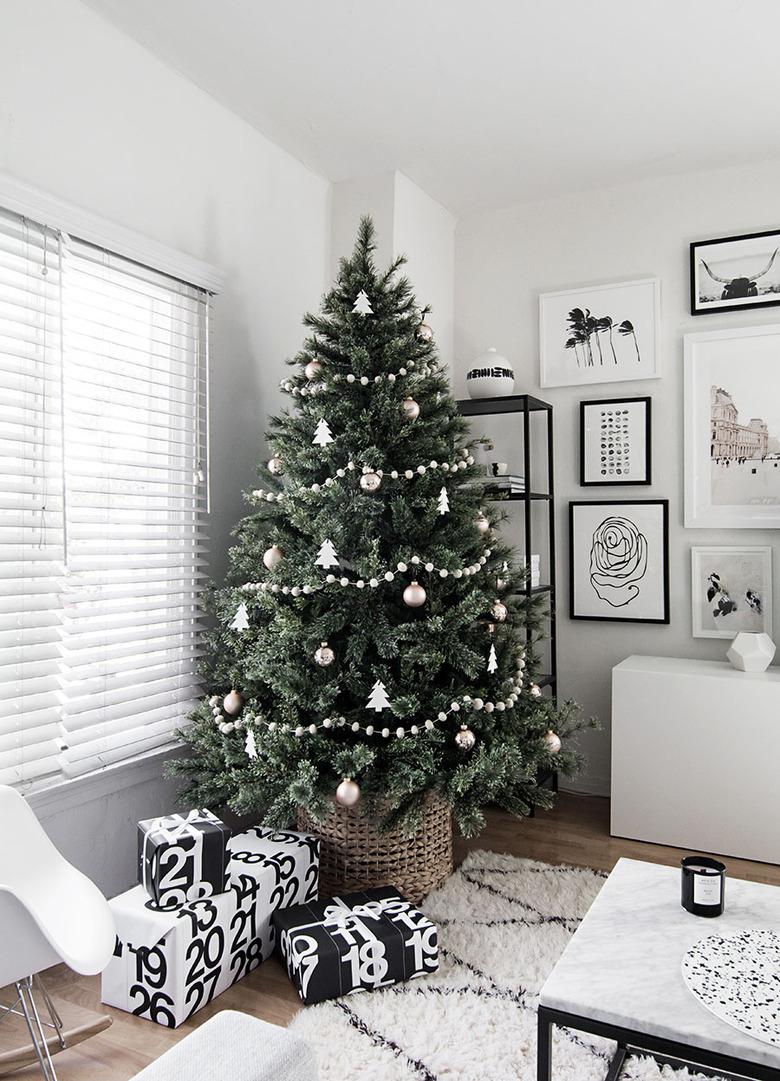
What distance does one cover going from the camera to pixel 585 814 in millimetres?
3518

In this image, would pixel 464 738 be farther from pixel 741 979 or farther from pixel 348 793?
pixel 741 979

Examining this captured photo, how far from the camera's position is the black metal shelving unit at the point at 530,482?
3.53 m

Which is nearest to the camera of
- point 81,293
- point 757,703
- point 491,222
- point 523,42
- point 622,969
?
point 622,969

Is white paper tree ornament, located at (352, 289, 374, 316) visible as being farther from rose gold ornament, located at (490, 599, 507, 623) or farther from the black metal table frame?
A: the black metal table frame

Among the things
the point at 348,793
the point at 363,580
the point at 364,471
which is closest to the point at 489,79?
the point at 364,471

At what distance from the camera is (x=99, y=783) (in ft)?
8.25

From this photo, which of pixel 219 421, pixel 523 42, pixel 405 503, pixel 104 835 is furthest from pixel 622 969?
pixel 523 42

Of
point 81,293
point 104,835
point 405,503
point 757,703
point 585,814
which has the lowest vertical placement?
point 585,814

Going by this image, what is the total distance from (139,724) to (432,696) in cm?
96

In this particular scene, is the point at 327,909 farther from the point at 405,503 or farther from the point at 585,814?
the point at 585,814

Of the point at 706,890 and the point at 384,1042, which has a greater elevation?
the point at 706,890

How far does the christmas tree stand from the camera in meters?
2.43

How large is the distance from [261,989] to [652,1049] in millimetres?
1154

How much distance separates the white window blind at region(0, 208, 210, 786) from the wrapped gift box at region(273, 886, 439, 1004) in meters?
0.83
